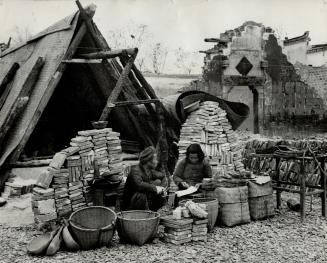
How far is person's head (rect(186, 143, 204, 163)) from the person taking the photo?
758 centimetres

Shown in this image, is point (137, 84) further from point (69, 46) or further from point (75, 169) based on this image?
point (75, 169)

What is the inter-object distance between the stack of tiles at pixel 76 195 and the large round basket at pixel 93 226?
112 cm

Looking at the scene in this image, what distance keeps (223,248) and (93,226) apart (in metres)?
1.83

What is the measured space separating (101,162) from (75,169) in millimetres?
638

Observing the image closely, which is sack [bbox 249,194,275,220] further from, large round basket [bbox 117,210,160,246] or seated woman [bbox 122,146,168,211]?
large round basket [bbox 117,210,160,246]

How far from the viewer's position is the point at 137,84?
9.89 metres

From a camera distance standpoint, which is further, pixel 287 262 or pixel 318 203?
pixel 318 203

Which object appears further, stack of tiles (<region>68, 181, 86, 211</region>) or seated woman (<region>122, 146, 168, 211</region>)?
stack of tiles (<region>68, 181, 86, 211</region>)

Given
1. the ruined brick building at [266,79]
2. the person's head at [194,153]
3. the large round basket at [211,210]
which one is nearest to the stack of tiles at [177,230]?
the large round basket at [211,210]

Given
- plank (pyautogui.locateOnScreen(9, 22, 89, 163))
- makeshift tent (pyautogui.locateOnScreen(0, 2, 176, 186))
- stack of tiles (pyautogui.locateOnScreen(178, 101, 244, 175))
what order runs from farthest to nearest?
stack of tiles (pyautogui.locateOnScreen(178, 101, 244, 175)) < makeshift tent (pyautogui.locateOnScreen(0, 2, 176, 186)) < plank (pyautogui.locateOnScreen(9, 22, 89, 163))

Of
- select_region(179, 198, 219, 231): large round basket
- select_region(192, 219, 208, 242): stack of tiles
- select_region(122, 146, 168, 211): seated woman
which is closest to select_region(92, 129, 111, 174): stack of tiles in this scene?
select_region(122, 146, 168, 211): seated woman

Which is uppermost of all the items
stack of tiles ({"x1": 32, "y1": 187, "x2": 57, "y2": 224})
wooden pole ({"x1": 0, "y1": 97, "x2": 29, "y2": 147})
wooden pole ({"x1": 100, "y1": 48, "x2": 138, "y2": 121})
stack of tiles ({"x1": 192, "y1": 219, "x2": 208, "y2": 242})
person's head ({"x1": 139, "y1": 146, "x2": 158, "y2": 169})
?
wooden pole ({"x1": 100, "y1": 48, "x2": 138, "y2": 121})

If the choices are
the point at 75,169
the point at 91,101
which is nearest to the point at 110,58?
the point at 91,101

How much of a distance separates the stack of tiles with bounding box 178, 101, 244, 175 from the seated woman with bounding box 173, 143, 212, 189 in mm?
1510
